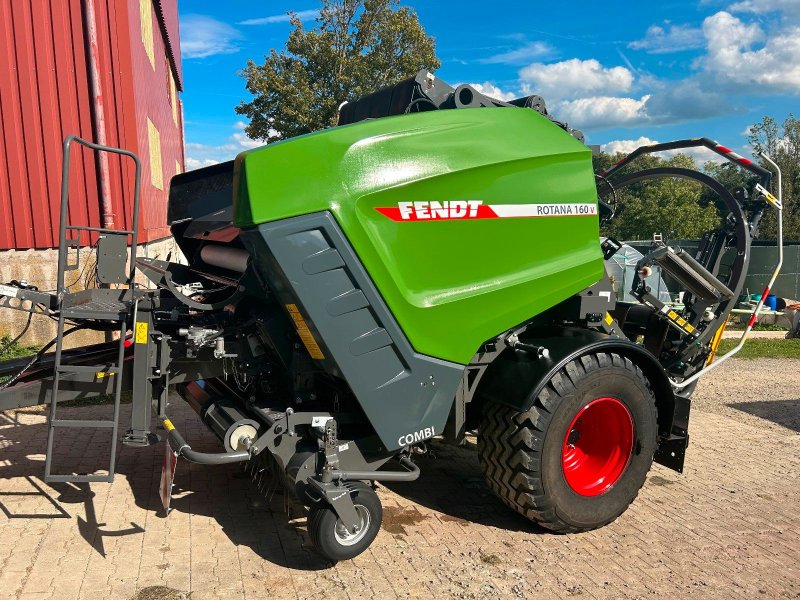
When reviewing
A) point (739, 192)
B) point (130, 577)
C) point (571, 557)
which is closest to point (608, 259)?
point (739, 192)

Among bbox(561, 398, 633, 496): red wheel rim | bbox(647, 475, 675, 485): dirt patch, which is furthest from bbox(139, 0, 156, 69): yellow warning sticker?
bbox(647, 475, 675, 485): dirt patch

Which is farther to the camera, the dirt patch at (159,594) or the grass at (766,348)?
the grass at (766,348)

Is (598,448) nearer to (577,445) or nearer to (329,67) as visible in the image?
(577,445)

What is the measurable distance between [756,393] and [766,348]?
3.83 metres

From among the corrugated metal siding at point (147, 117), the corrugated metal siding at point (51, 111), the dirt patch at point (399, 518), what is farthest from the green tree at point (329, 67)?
the dirt patch at point (399, 518)

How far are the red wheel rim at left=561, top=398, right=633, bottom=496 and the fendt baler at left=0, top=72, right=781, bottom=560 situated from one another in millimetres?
12

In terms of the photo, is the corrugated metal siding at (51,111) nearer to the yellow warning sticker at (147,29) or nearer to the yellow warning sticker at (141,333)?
the yellow warning sticker at (147,29)

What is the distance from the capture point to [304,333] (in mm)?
3176

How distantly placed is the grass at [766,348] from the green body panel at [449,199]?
7666 mm

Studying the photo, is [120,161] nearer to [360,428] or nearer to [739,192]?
[360,428]

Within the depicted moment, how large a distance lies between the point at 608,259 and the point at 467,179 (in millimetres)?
1559

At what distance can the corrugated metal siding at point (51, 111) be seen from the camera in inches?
321

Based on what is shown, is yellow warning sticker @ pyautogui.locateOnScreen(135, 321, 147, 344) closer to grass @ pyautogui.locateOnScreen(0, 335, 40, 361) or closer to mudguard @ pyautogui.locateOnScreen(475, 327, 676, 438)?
mudguard @ pyautogui.locateOnScreen(475, 327, 676, 438)

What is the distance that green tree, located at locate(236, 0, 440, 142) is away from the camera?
22219mm
